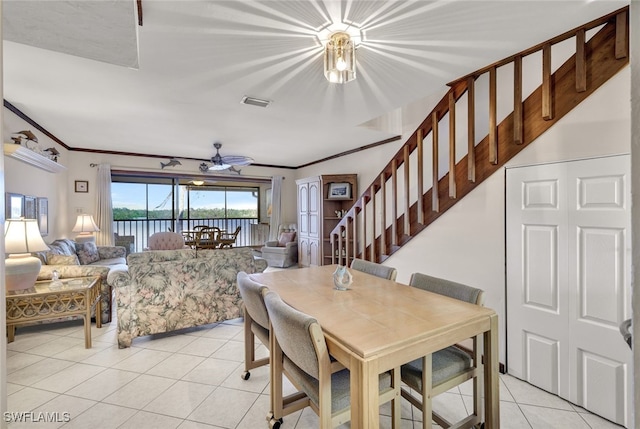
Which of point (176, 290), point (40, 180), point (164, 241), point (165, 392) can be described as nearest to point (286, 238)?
point (164, 241)

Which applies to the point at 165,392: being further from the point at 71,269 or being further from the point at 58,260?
the point at 58,260

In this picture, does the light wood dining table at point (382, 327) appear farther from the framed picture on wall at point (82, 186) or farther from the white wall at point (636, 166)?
the framed picture on wall at point (82, 186)

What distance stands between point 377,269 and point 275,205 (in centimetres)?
545

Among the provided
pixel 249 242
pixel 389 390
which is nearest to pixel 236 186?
pixel 249 242

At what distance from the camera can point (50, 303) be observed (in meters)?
2.72

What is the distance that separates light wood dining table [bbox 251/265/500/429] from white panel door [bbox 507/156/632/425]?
0.88 meters

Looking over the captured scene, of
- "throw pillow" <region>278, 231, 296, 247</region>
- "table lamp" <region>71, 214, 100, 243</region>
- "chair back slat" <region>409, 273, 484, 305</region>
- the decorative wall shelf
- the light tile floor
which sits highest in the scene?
the decorative wall shelf

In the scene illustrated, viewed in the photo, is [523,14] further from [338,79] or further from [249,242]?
[249,242]

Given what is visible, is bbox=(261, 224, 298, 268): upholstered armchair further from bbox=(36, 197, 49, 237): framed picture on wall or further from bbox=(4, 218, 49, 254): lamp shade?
bbox=(4, 218, 49, 254): lamp shade

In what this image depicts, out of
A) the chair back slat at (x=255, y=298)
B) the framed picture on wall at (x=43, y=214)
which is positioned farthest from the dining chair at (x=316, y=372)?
the framed picture on wall at (x=43, y=214)

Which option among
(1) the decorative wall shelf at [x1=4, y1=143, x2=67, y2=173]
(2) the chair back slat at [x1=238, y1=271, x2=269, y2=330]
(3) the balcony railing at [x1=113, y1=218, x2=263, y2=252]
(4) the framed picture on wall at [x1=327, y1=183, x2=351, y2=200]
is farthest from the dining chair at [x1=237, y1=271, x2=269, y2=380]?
(3) the balcony railing at [x1=113, y1=218, x2=263, y2=252]

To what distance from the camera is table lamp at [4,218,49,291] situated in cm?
247

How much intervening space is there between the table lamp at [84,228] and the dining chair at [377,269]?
4.79 m

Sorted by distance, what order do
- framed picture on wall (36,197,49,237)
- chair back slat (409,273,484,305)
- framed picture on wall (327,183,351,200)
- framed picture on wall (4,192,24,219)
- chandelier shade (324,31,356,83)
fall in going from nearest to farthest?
chair back slat (409,273,484,305)
chandelier shade (324,31,356,83)
framed picture on wall (4,192,24,219)
framed picture on wall (36,197,49,237)
framed picture on wall (327,183,351,200)
